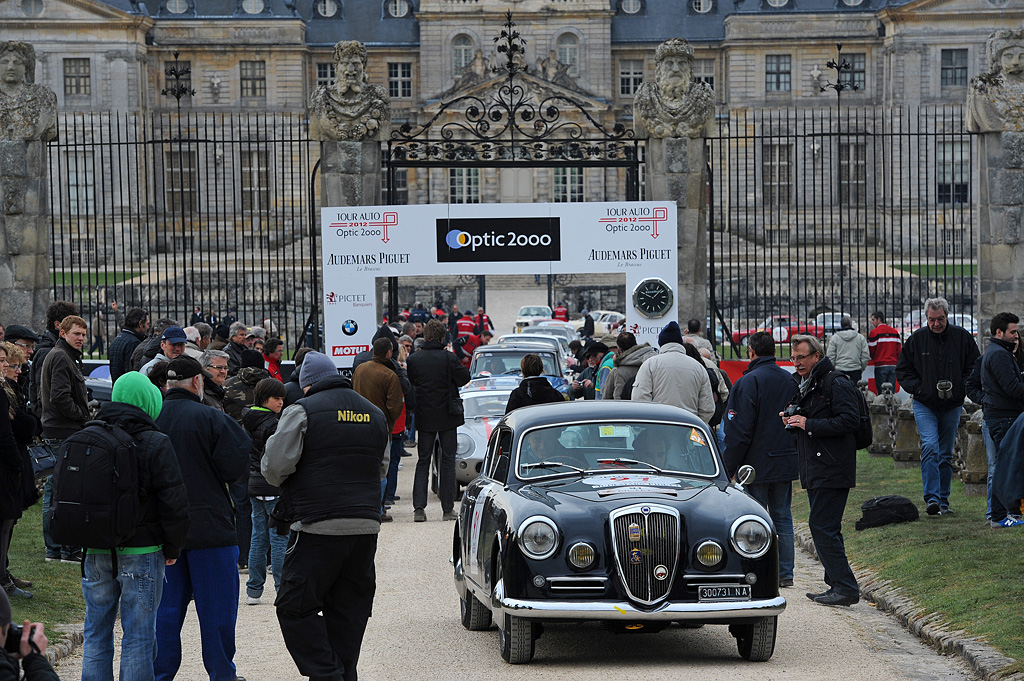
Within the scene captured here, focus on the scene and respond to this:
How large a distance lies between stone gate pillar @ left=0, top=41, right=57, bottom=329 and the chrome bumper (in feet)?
40.4

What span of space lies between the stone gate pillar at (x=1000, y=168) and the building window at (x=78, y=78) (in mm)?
56945

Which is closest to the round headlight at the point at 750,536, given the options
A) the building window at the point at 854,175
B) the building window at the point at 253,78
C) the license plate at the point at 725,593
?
the license plate at the point at 725,593

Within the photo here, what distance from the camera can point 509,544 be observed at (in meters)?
7.70

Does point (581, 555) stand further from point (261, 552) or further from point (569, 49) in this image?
point (569, 49)

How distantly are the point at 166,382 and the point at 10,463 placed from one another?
156 cm

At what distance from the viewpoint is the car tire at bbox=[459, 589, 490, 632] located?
28.8 ft

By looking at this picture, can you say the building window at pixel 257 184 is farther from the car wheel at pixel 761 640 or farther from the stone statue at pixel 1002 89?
the car wheel at pixel 761 640

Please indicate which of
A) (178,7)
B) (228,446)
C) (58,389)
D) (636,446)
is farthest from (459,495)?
(178,7)

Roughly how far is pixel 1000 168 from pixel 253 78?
2256 inches

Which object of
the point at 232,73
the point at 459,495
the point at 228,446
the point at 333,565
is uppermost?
the point at 232,73

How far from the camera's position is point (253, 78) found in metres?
70.3

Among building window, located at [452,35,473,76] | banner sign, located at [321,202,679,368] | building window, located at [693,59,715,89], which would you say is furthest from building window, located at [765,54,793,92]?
banner sign, located at [321,202,679,368]

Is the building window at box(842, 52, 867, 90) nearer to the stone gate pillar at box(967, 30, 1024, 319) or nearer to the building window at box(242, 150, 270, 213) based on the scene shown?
Answer: the building window at box(242, 150, 270, 213)

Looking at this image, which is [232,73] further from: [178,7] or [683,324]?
[683,324]
